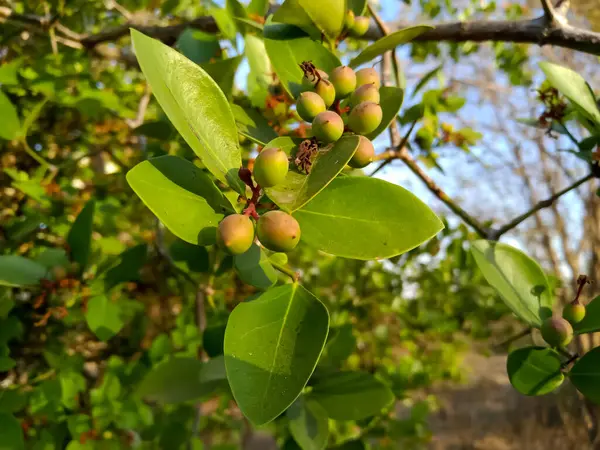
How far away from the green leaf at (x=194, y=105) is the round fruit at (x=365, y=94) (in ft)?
0.51

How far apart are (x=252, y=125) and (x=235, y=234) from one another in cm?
25

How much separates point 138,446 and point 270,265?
802 mm

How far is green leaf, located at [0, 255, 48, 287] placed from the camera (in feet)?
2.48

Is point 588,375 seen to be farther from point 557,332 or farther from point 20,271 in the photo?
point 20,271

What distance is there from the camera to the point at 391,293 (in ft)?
6.45

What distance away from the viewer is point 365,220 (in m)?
0.48

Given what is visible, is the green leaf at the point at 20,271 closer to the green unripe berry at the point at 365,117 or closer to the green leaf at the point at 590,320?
the green unripe berry at the point at 365,117

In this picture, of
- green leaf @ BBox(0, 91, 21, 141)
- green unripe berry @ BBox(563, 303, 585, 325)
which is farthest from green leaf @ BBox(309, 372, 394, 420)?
green leaf @ BBox(0, 91, 21, 141)

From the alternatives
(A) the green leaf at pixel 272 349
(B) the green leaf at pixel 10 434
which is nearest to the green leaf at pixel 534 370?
(A) the green leaf at pixel 272 349

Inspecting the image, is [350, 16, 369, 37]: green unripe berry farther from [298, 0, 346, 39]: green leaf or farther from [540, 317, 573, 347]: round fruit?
[540, 317, 573, 347]: round fruit

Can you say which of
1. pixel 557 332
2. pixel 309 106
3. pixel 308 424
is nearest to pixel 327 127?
pixel 309 106

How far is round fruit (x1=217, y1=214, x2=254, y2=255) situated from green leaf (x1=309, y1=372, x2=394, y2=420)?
0.43 m

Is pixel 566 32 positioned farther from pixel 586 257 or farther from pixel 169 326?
pixel 586 257

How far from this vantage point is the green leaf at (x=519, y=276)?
2.15 ft
